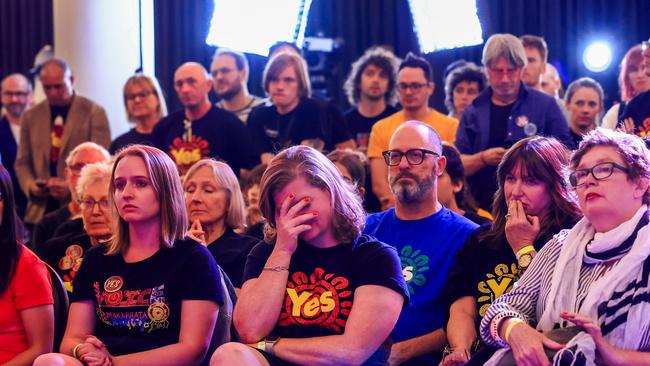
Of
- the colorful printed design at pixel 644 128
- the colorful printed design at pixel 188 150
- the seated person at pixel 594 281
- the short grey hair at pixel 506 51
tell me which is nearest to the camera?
the seated person at pixel 594 281

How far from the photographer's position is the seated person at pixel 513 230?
3145mm

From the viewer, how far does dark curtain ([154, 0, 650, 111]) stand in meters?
6.82

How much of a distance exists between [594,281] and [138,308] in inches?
54.5

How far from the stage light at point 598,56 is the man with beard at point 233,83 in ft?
8.31

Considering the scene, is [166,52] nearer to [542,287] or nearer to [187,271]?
[187,271]

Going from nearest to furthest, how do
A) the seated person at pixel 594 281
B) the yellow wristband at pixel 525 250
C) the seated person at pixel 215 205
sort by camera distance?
1. the seated person at pixel 594 281
2. the yellow wristband at pixel 525 250
3. the seated person at pixel 215 205

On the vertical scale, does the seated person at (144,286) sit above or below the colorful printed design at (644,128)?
below

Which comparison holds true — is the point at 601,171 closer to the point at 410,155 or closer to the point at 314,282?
the point at 314,282

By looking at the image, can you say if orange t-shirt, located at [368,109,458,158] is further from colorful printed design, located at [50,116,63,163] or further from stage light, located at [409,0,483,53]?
colorful printed design, located at [50,116,63,163]

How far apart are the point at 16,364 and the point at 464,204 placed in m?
1.99

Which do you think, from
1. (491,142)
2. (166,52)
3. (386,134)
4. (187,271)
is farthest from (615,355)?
(166,52)

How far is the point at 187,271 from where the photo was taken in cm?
299

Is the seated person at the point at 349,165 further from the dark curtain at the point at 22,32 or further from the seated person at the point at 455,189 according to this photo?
the dark curtain at the point at 22,32

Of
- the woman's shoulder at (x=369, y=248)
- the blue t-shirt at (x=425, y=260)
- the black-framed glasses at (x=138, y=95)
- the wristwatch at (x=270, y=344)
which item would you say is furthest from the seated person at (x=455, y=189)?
the black-framed glasses at (x=138, y=95)
